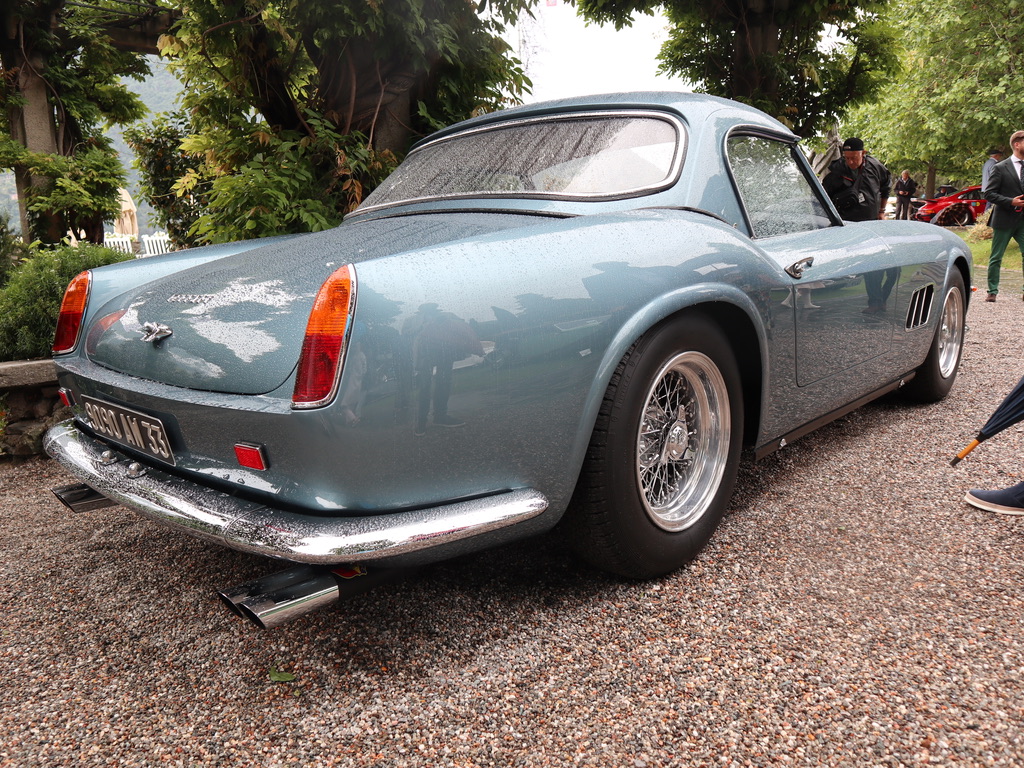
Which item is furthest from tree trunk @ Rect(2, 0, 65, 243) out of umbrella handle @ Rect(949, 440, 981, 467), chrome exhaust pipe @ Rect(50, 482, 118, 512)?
umbrella handle @ Rect(949, 440, 981, 467)

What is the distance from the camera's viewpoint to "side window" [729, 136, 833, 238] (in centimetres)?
260

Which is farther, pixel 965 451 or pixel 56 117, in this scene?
pixel 56 117

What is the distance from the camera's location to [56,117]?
29.0 feet

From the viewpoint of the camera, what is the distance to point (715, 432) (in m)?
2.35

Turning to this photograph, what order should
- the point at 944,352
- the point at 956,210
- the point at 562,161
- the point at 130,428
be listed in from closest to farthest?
the point at 130,428, the point at 562,161, the point at 944,352, the point at 956,210

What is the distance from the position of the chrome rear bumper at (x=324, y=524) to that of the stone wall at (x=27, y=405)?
2.32 meters

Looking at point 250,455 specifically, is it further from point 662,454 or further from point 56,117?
point 56,117

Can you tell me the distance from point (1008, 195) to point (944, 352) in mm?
4996


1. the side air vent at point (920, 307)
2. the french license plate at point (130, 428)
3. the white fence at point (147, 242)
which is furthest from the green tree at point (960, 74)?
the french license plate at point (130, 428)

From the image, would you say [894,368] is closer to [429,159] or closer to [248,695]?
[429,159]

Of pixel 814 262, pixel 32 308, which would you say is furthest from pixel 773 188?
pixel 32 308

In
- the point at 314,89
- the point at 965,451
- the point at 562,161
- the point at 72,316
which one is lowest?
the point at 965,451

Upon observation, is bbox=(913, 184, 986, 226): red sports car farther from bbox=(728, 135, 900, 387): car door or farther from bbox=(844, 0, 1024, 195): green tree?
bbox=(728, 135, 900, 387): car door

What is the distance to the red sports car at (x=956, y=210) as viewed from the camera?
22516 millimetres
